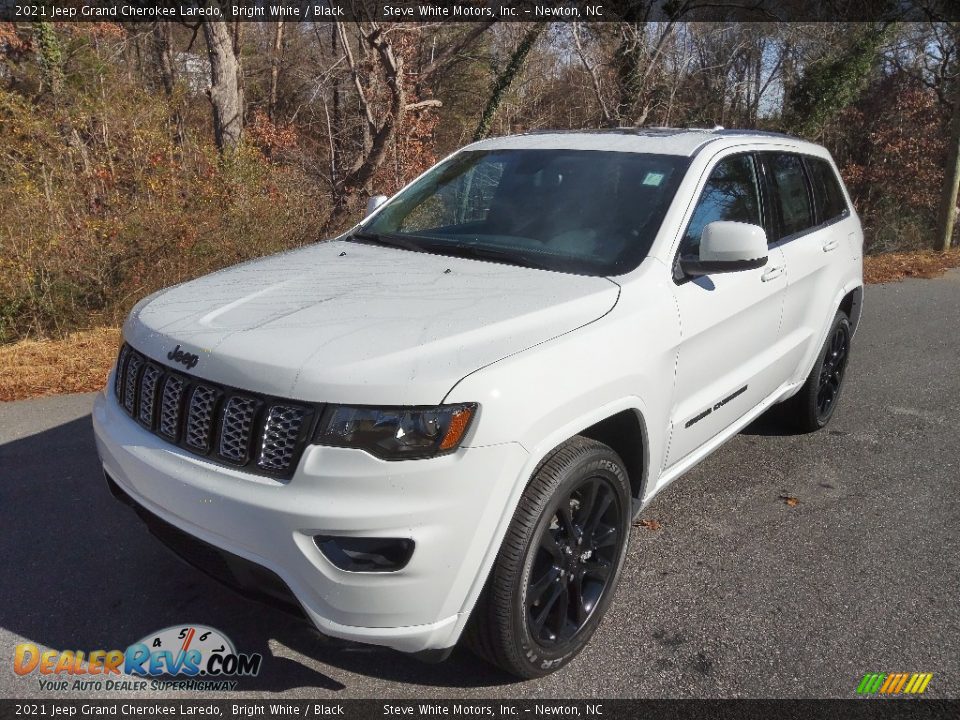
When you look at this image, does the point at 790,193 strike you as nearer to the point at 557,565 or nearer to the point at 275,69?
the point at 557,565

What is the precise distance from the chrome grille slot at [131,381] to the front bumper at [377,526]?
2.09 feet

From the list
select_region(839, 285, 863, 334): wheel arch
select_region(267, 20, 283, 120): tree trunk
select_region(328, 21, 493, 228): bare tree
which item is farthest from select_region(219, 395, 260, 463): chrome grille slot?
select_region(267, 20, 283, 120): tree trunk

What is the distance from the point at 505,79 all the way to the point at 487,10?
1571 millimetres

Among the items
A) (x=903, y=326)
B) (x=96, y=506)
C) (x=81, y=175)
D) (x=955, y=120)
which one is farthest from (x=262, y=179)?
(x=955, y=120)

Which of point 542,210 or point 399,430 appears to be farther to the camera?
point 542,210

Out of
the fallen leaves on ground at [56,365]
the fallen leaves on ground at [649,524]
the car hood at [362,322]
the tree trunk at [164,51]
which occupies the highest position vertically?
the tree trunk at [164,51]

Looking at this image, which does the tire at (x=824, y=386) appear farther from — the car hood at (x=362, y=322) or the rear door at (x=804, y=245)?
the car hood at (x=362, y=322)

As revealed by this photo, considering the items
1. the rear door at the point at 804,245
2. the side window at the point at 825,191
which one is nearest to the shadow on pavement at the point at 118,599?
the rear door at the point at 804,245

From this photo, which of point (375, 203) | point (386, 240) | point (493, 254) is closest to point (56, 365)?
point (375, 203)

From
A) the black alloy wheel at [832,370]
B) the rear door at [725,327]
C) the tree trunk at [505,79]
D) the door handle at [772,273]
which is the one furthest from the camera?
the tree trunk at [505,79]

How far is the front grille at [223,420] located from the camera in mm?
2344

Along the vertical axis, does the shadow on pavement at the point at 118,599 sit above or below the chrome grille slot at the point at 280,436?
below

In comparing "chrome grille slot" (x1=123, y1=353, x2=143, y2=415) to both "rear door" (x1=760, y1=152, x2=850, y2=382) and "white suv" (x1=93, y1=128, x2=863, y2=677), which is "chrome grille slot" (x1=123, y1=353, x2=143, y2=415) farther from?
"rear door" (x1=760, y1=152, x2=850, y2=382)

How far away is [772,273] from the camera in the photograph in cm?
397
